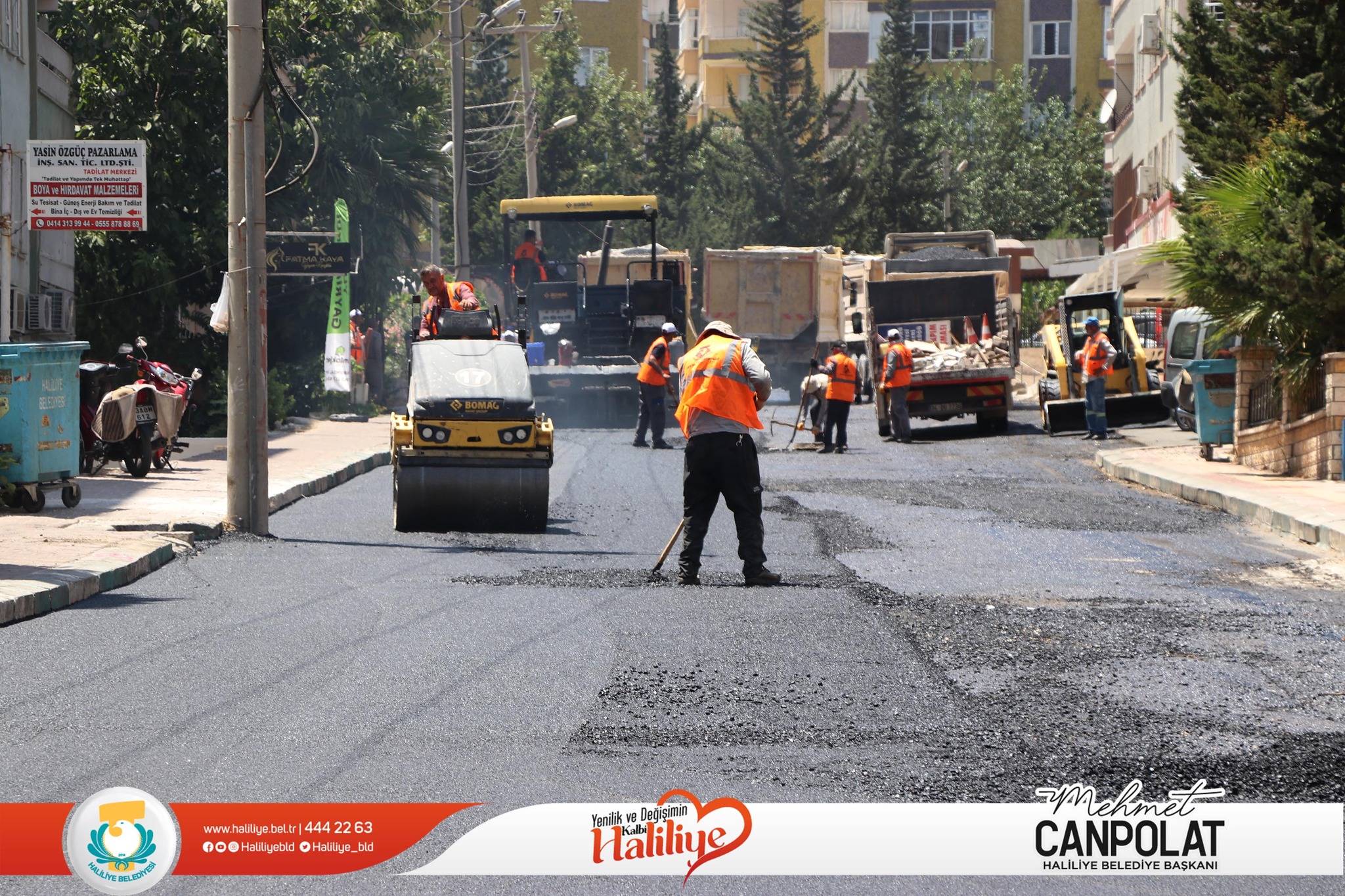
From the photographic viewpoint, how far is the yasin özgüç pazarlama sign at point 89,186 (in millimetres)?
14328

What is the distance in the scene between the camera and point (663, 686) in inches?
282

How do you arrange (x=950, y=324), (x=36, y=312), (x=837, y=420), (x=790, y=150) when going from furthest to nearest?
(x=790, y=150), (x=950, y=324), (x=837, y=420), (x=36, y=312)

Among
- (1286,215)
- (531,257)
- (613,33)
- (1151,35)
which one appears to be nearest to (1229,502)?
(1286,215)

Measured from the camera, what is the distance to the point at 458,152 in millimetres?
30125

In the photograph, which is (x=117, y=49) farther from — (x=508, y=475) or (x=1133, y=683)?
(x=1133, y=683)

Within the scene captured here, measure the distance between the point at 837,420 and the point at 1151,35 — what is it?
20802mm

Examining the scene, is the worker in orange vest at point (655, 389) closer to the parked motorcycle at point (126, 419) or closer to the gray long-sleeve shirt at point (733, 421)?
the parked motorcycle at point (126, 419)

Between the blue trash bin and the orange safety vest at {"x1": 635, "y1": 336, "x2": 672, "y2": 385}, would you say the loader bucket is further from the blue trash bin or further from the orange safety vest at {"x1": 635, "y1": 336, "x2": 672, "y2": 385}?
the orange safety vest at {"x1": 635, "y1": 336, "x2": 672, "y2": 385}

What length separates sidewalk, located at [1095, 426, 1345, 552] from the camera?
13.6 meters

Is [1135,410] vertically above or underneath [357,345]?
underneath

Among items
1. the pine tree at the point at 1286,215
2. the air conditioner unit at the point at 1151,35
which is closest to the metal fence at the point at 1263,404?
the pine tree at the point at 1286,215

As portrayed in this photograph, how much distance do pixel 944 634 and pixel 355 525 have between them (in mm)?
6542

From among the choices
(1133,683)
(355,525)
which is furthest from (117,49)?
(1133,683)

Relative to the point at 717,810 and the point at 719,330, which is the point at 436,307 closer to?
the point at 719,330
